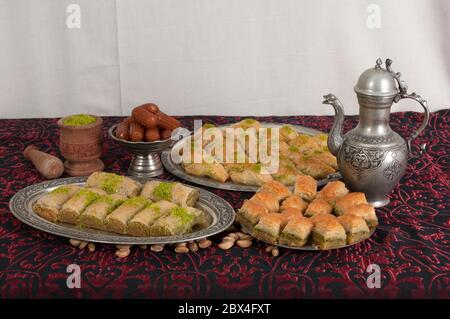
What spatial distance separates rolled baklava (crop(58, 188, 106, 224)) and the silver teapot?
545mm

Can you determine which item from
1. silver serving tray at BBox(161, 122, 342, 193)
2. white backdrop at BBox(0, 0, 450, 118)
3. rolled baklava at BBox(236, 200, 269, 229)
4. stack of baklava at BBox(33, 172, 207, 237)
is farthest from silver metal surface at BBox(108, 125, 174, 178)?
white backdrop at BBox(0, 0, 450, 118)

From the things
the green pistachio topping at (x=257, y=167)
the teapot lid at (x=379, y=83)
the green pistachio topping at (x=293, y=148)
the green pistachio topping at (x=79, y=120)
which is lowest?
the green pistachio topping at (x=257, y=167)

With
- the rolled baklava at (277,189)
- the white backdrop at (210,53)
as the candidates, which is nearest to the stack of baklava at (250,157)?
the rolled baklava at (277,189)

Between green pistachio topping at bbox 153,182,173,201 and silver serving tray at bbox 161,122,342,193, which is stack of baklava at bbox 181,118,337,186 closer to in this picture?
silver serving tray at bbox 161,122,342,193

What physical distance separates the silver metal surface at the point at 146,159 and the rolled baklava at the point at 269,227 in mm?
410

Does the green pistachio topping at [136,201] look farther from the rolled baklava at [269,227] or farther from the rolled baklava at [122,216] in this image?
the rolled baklava at [269,227]

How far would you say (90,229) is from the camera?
1.48 meters

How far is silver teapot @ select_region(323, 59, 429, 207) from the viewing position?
4.93 feet

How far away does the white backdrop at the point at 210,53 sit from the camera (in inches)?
95.9

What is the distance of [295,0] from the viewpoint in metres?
2.43
